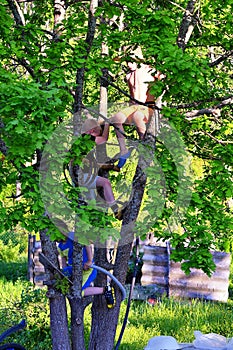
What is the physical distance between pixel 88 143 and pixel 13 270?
8647 millimetres

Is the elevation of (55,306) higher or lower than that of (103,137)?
lower

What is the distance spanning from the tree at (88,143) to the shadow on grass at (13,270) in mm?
6353

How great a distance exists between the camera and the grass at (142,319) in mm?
7629

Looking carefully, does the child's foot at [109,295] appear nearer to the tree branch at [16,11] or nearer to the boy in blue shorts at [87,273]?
the boy in blue shorts at [87,273]

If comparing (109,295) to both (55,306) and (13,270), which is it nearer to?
(55,306)

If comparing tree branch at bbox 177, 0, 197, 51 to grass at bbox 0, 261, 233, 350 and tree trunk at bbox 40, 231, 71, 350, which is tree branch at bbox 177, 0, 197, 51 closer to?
tree trunk at bbox 40, 231, 71, 350

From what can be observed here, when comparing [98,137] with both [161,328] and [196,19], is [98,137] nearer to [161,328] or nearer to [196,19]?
[196,19]

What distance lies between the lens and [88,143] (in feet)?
17.4

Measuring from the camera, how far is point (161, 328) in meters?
8.16

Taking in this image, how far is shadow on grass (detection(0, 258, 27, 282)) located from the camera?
41.2 feet

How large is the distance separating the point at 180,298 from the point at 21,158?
640 cm

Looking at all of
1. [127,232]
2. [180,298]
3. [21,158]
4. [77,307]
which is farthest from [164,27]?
[180,298]

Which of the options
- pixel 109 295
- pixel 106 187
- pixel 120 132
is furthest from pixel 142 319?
pixel 120 132

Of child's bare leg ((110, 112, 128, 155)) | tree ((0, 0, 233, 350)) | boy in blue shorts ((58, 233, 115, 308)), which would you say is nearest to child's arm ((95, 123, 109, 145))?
child's bare leg ((110, 112, 128, 155))
